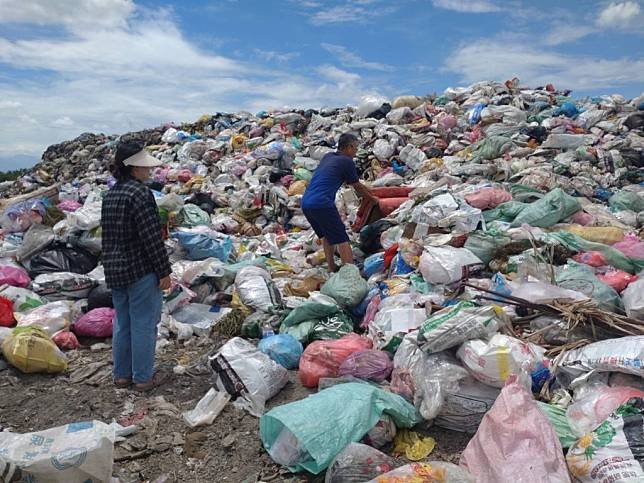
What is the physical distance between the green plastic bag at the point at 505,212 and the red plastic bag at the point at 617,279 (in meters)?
1.26

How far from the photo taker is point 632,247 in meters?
4.00

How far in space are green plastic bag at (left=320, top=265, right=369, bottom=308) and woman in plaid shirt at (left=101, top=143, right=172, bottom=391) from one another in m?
1.37

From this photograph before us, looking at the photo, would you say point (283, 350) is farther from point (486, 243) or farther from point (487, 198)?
point (487, 198)

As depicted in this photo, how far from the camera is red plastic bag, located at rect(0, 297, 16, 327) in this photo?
12.8 ft

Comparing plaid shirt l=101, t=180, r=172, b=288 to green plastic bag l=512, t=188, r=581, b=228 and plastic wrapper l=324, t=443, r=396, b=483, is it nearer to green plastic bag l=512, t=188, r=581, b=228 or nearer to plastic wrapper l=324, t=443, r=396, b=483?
plastic wrapper l=324, t=443, r=396, b=483

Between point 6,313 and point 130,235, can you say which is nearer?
point 130,235

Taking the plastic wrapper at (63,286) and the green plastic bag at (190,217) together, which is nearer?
the plastic wrapper at (63,286)

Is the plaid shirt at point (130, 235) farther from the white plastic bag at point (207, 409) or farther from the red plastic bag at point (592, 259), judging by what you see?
the red plastic bag at point (592, 259)

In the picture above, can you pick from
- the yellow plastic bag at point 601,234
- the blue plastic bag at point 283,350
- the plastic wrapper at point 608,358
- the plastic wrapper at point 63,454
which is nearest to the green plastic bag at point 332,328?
the blue plastic bag at point 283,350

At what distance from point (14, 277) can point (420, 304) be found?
3503mm

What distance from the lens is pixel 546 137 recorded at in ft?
26.6

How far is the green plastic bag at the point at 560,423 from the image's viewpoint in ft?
7.40

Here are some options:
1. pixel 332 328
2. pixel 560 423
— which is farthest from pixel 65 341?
pixel 560 423

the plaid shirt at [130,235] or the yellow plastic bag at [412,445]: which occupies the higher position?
the plaid shirt at [130,235]
